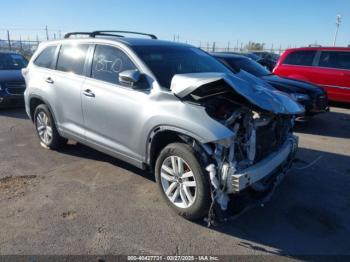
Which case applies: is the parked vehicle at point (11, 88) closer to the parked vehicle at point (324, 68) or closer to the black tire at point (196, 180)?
the black tire at point (196, 180)

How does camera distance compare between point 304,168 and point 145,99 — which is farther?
point 304,168

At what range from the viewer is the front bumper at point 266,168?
319 centimetres

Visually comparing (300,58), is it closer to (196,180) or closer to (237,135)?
(237,135)

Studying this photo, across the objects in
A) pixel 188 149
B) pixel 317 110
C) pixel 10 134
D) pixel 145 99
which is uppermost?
pixel 145 99

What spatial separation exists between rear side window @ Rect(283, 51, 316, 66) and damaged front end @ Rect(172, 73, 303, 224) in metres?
7.24

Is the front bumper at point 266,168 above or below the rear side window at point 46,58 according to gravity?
below

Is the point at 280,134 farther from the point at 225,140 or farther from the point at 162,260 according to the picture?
the point at 162,260

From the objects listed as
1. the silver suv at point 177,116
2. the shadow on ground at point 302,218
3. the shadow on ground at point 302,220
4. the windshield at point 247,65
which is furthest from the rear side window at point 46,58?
the windshield at point 247,65

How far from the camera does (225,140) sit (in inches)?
126

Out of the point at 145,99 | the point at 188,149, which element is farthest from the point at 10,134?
the point at 188,149

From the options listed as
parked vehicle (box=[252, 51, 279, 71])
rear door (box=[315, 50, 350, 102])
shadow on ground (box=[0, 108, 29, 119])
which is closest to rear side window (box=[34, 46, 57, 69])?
shadow on ground (box=[0, 108, 29, 119])

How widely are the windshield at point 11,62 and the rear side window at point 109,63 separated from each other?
6695 millimetres

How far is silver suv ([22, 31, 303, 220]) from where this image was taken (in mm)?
3355

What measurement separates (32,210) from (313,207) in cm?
333
